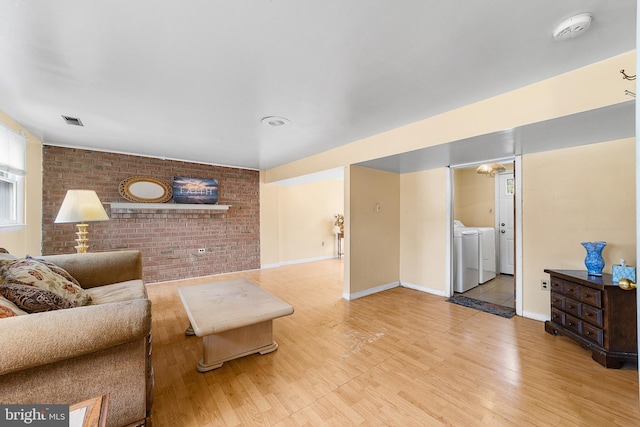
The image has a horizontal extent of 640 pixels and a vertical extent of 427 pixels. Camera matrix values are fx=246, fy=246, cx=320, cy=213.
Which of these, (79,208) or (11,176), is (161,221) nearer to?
(79,208)

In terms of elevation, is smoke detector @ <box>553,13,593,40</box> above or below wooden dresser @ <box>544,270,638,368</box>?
above

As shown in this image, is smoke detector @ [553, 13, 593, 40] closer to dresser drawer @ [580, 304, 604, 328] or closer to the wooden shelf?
dresser drawer @ [580, 304, 604, 328]

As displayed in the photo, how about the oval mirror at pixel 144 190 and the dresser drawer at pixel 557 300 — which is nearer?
the dresser drawer at pixel 557 300

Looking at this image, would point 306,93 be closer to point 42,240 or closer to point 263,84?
point 263,84

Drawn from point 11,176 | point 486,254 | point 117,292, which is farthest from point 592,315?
point 11,176

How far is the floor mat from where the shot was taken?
2.94 metres

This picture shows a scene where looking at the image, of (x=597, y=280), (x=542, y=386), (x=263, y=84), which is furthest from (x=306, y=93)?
(x=597, y=280)

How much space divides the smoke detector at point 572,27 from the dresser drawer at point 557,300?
7.31ft

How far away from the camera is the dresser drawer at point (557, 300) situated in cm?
233

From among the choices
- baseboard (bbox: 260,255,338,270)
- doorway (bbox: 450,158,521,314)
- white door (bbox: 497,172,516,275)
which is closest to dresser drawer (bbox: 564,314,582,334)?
doorway (bbox: 450,158,521,314)

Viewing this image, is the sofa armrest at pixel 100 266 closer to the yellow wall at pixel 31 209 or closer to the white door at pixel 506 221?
the yellow wall at pixel 31 209

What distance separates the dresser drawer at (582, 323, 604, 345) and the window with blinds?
18.0 ft

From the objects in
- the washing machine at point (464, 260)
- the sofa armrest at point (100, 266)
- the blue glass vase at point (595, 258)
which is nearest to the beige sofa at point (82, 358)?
the sofa armrest at point (100, 266)

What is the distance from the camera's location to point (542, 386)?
1685 mm
